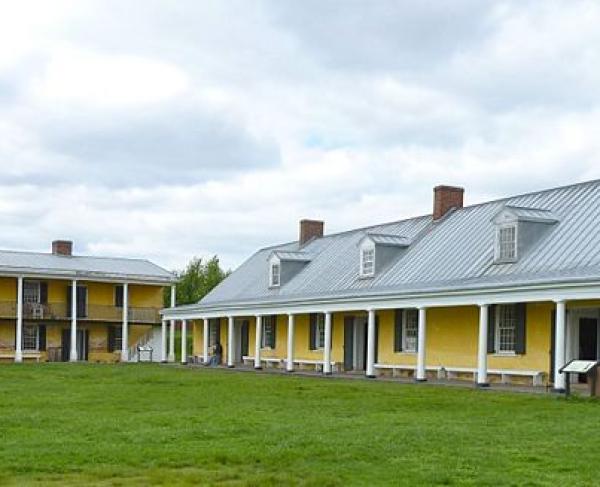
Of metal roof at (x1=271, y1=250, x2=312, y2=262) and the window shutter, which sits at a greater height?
metal roof at (x1=271, y1=250, x2=312, y2=262)

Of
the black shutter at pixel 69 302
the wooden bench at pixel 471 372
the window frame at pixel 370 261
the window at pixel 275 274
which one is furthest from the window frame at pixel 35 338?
the wooden bench at pixel 471 372

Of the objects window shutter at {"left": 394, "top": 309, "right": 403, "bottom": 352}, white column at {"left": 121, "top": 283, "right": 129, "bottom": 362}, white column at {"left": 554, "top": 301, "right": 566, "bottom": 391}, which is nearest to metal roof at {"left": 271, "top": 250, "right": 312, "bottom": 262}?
window shutter at {"left": 394, "top": 309, "right": 403, "bottom": 352}

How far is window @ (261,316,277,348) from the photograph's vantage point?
40.0 metres

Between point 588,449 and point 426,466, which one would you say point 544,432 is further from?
point 426,466

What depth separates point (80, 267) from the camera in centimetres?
5125

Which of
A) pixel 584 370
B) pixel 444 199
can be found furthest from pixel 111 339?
pixel 584 370

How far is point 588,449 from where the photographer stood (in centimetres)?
1180

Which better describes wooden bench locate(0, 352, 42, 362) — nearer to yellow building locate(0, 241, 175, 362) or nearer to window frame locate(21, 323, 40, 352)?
yellow building locate(0, 241, 175, 362)

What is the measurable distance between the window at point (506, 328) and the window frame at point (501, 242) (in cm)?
122

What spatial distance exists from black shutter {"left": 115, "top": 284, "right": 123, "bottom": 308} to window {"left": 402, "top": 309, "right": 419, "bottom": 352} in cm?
2400

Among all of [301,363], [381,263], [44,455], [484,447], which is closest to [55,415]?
[44,455]

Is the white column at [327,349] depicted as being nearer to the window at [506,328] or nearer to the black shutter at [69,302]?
the window at [506,328]

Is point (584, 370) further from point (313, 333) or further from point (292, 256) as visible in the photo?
point (292, 256)

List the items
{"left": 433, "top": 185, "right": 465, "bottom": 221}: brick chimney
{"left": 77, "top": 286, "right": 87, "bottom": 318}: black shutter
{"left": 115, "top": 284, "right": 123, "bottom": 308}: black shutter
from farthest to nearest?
{"left": 115, "top": 284, "right": 123, "bottom": 308}: black shutter → {"left": 77, "top": 286, "right": 87, "bottom": 318}: black shutter → {"left": 433, "top": 185, "right": 465, "bottom": 221}: brick chimney
